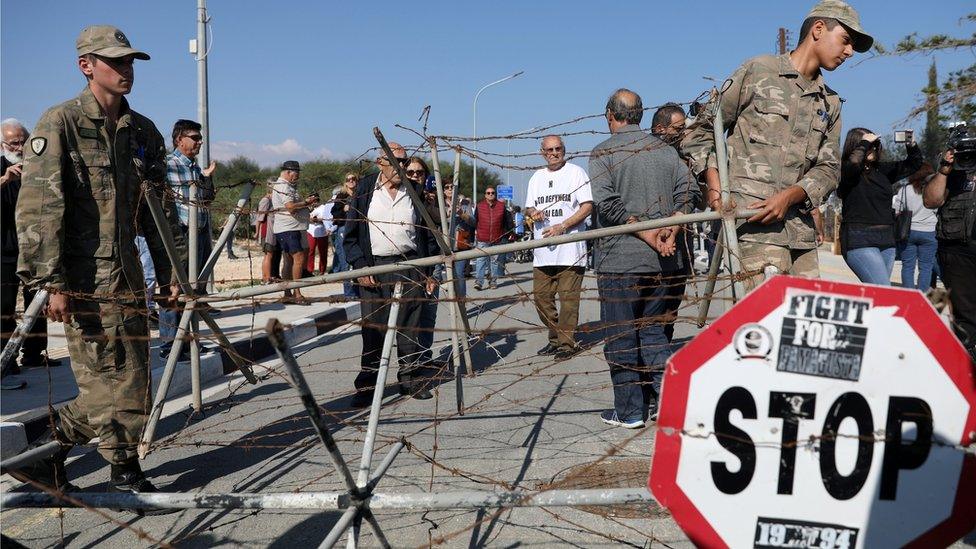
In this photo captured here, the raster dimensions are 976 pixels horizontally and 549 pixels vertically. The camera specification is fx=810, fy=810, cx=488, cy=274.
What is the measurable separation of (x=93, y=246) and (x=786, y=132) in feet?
10.8

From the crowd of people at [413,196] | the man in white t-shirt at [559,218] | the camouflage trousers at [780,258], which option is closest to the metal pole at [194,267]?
the crowd of people at [413,196]

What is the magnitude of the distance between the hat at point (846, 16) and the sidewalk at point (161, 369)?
8.13ft

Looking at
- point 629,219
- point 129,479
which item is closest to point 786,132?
point 629,219

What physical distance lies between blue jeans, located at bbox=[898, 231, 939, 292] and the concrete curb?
681 centimetres

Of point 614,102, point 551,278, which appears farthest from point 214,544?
point 551,278

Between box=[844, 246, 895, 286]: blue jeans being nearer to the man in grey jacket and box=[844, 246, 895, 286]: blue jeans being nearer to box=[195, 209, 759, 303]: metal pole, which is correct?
Result: the man in grey jacket

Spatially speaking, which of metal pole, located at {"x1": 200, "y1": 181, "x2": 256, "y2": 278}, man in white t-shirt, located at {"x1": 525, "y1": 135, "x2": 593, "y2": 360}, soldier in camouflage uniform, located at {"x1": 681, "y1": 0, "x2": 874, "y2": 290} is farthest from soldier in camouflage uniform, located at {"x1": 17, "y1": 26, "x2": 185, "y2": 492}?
man in white t-shirt, located at {"x1": 525, "y1": 135, "x2": 593, "y2": 360}

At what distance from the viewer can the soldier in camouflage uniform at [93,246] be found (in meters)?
3.68

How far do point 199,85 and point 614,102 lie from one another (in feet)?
35.2

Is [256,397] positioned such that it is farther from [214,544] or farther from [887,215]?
[887,215]

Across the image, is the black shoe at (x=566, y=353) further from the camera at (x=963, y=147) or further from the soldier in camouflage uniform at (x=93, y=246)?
the camera at (x=963, y=147)

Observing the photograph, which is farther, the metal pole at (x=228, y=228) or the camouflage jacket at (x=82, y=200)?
the metal pole at (x=228, y=228)

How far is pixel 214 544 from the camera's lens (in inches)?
134

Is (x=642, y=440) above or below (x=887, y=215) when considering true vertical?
below
